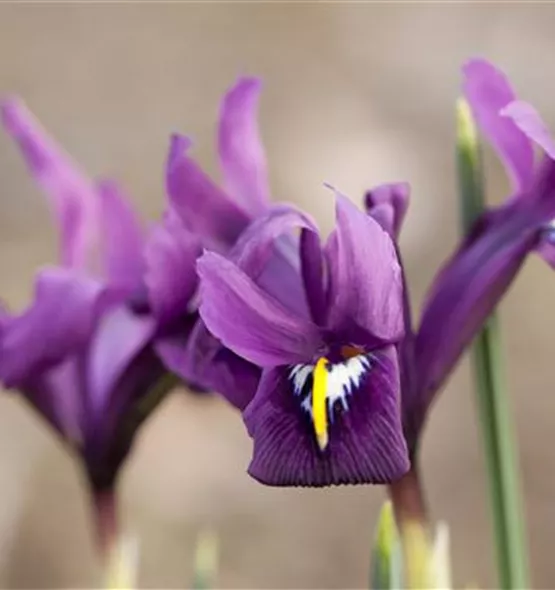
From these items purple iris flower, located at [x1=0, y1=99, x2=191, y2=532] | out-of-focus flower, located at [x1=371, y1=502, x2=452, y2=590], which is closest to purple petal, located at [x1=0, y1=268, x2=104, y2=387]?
purple iris flower, located at [x1=0, y1=99, x2=191, y2=532]

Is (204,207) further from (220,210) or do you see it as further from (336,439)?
(336,439)

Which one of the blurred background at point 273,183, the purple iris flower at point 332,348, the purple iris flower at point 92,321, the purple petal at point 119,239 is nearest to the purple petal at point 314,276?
the purple iris flower at point 332,348

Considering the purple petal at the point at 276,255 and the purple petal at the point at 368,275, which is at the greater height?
the purple petal at the point at 368,275

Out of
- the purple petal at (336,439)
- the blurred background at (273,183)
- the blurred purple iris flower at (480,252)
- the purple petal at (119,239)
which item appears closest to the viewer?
the purple petal at (336,439)

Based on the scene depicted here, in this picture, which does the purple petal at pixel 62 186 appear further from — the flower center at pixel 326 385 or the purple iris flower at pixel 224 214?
the flower center at pixel 326 385

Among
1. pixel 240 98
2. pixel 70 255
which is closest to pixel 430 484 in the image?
pixel 70 255

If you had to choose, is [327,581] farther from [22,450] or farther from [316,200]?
[316,200]
